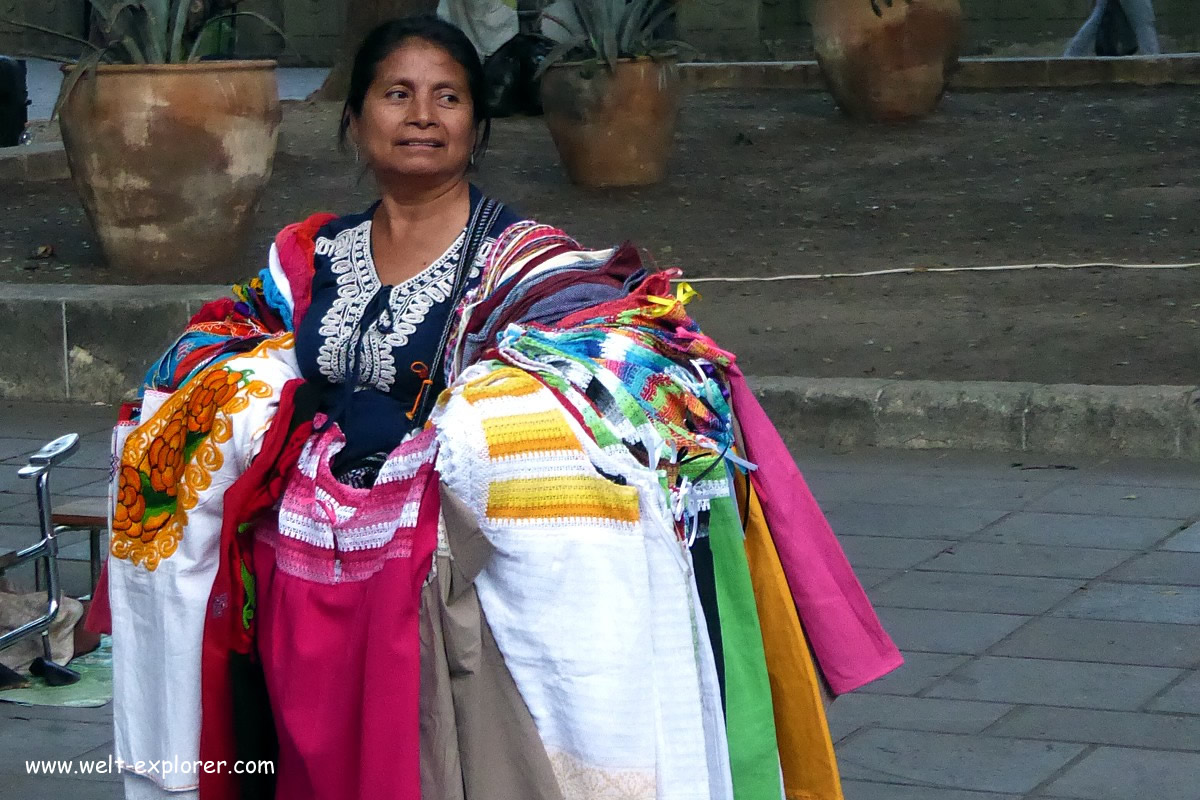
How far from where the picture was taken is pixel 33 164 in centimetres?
1188

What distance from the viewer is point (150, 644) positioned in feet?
9.02

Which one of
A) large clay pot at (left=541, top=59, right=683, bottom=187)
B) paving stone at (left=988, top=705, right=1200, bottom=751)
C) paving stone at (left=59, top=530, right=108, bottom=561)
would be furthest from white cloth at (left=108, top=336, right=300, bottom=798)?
large clay pot at (left=541, top=59, right=683, bottom=187)

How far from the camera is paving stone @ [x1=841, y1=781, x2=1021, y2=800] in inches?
144

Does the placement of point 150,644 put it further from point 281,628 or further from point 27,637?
point 27,637

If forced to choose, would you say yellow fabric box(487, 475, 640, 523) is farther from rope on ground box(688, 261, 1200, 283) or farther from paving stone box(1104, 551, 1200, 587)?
rope on ground box(688, 261, 1200, 283)

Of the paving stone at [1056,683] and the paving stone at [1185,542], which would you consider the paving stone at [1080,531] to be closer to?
the paving stone at [1185,542]

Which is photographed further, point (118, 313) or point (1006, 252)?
point (1006, 252)

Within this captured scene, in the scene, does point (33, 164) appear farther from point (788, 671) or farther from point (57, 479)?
point (788, 671)

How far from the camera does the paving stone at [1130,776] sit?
3645 mm

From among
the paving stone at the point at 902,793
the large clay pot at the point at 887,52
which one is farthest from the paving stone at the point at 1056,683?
the large clay pot at the point at 887,52

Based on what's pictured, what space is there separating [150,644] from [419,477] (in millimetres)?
553

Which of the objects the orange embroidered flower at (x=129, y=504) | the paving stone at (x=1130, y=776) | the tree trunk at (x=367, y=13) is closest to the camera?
the orange embroidered flower at (x=129, y=504)

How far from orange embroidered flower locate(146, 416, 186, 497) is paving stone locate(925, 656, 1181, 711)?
2.13 meters

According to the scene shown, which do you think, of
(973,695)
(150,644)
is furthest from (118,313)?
(150,644)
